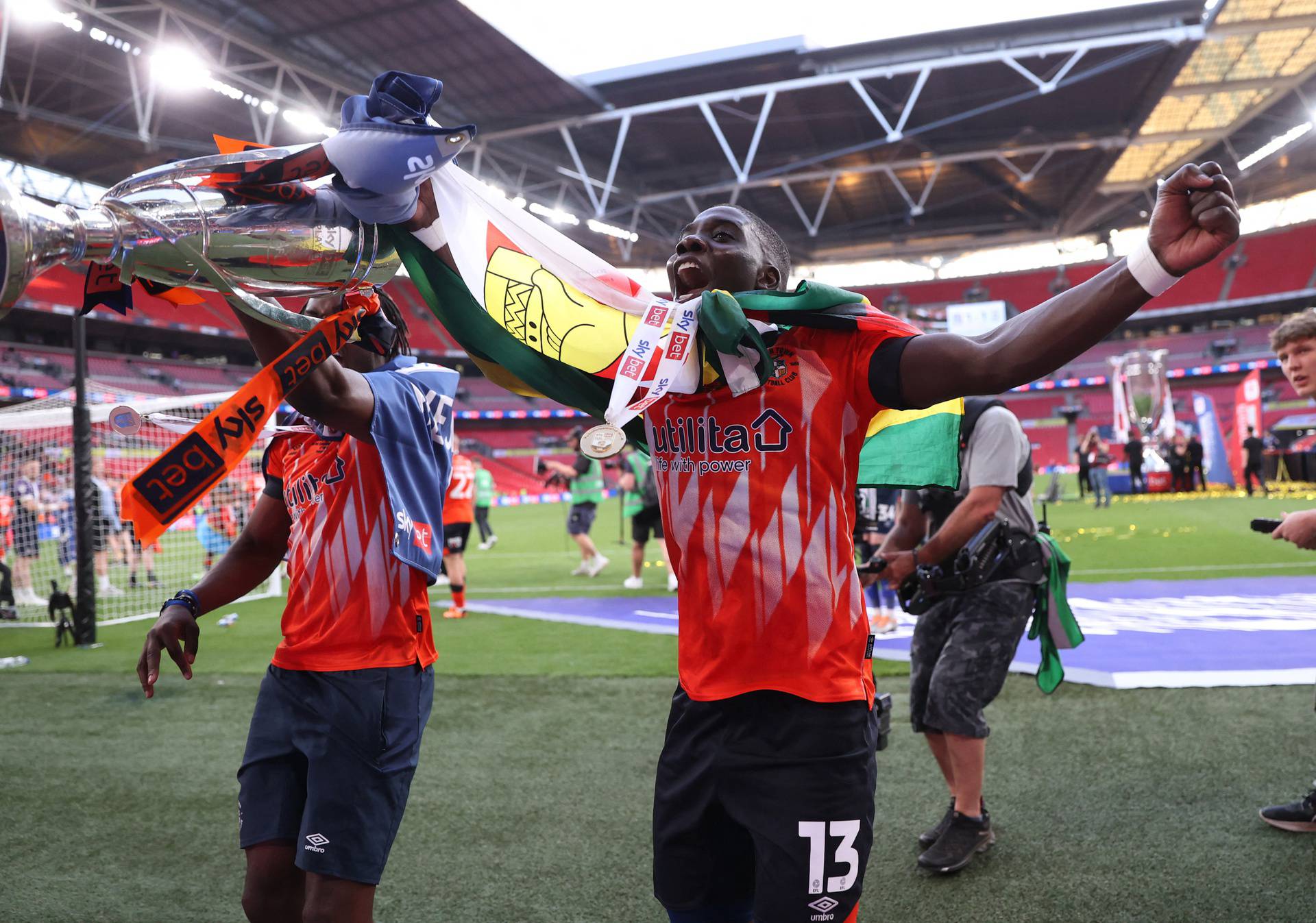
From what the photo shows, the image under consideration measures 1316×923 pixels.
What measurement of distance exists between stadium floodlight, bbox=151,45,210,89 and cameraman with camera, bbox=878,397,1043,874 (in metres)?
18.5

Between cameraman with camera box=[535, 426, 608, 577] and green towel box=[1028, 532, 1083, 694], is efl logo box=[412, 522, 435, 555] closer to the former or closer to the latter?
green towel box=[1028, 532, 1083, 694]

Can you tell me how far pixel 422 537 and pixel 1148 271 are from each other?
1791mm

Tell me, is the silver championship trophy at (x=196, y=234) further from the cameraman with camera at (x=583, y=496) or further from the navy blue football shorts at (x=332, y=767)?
the cameraman with camera at (x=583, y=496)

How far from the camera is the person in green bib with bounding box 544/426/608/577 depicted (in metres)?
12.3

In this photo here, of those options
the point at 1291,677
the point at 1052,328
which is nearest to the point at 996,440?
the point at 1052,328

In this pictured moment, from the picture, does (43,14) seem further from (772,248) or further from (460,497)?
(772,248)

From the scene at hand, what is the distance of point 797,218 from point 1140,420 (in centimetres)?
2351

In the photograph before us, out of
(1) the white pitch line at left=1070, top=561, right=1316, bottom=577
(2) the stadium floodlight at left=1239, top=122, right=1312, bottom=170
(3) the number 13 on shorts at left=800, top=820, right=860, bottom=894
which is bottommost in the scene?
(1) the white pitch line at left=1070, top=561, right=1316, bottom=577

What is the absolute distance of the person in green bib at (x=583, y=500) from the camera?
12.3 metres

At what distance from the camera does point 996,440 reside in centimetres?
379

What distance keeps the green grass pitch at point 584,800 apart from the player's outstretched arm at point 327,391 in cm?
196

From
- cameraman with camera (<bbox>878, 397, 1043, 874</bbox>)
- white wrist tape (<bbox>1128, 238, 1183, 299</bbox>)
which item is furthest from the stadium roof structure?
white wrist tape (<bbox>1128, 238, 1183, 299</bbox>)

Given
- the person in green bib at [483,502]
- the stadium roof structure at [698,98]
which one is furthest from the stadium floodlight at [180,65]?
the person in green bib at [483,502]

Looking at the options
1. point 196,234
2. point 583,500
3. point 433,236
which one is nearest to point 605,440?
point 433,236
